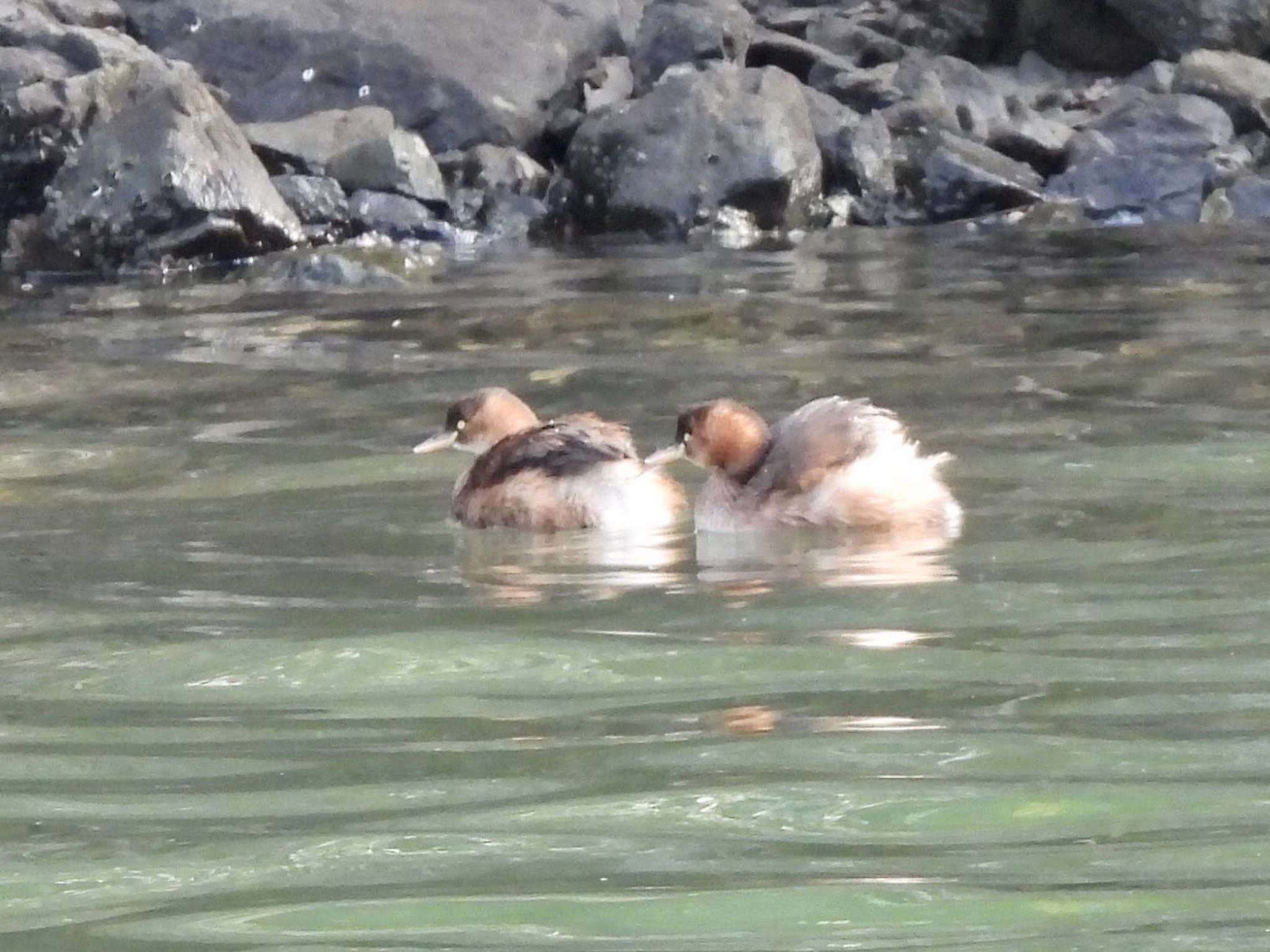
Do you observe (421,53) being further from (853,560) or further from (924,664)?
(924,664)

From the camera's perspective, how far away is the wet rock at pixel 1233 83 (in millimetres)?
22219

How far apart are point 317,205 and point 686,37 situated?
14.4ft

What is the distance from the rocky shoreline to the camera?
57.9 ft

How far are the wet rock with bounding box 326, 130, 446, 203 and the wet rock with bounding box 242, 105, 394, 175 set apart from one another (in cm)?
12

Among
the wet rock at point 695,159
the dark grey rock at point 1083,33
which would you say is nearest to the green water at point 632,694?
the wet rock at point 695,159

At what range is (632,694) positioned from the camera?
4.61 metres

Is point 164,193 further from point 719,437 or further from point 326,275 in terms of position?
point 719,437

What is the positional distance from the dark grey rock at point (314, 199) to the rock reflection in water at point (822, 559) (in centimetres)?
1252

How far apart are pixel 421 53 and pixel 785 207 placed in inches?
161

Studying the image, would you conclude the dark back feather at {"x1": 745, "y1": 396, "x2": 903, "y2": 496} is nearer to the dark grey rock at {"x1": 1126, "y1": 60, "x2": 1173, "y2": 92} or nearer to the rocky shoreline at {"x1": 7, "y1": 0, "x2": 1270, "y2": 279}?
the rocky shoreline at {"x1": 7, "y1": 0, "x2": 1270, "y2": 279}

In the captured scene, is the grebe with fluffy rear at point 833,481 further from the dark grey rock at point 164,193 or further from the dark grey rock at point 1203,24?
the dark grey rock at point 1203,24

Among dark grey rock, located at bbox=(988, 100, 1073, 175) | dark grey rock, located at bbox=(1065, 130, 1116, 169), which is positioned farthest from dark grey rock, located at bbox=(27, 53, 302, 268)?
dark grey rock, located at bbox=(1065, 130, 1116, 169)

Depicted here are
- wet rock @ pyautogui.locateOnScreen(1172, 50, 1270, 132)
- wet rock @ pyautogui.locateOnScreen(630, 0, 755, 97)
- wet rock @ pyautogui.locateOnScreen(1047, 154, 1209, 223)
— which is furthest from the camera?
wet rock @ pyautogui.locateOnScreen(1172, 50, 1270, 132)

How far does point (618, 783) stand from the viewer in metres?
3.93
